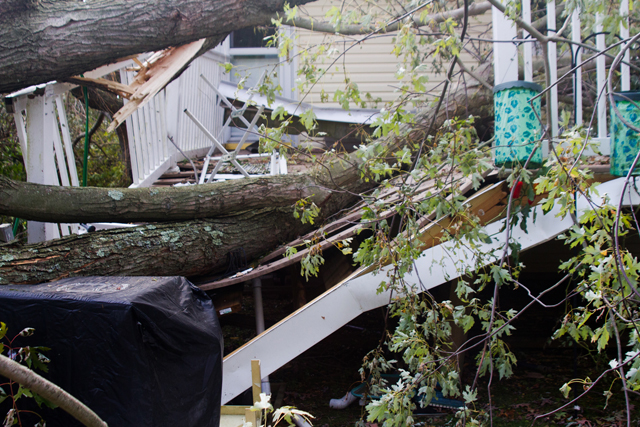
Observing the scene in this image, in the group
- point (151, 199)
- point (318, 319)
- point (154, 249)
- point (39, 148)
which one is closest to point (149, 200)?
point (151, 199)

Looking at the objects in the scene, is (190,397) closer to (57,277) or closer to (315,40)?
(57,277)

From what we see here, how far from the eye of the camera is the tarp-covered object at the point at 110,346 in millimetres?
1847

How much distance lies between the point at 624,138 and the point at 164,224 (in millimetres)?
2939

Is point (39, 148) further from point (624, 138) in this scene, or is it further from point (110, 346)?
point (624, 138)

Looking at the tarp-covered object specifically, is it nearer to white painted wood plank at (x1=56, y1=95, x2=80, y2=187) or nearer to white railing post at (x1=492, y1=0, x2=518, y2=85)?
white painted wood plank at (x1=56, y1=95, x2=80, y2=187)

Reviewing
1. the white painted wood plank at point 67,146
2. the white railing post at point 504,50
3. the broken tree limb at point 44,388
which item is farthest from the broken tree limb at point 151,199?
the broken tree limb at point 44,388

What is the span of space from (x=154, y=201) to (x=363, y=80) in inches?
207

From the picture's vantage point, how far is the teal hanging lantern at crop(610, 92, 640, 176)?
2.28 meters

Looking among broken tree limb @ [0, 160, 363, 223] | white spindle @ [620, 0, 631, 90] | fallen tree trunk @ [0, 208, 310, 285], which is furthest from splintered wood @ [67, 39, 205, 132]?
white spindle @ [620, 0, 631, 90]

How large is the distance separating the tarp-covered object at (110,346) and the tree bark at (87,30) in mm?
1527

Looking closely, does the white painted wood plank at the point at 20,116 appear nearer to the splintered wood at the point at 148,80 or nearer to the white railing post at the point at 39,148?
the white railing post at the point at 39,148

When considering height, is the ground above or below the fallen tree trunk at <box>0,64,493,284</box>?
below

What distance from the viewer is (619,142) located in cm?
234

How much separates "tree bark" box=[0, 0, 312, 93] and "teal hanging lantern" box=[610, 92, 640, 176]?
278 centimetres
